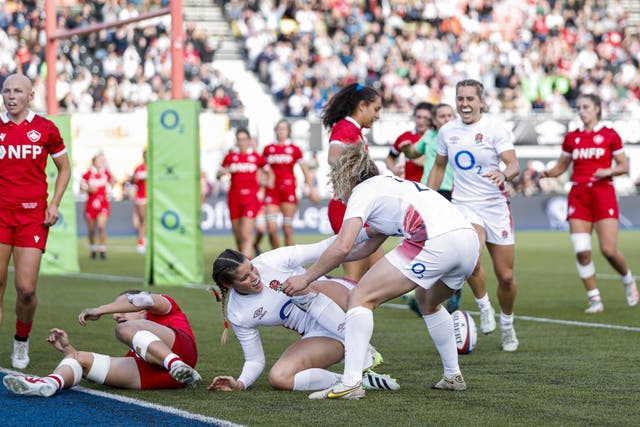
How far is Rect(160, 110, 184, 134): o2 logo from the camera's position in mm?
16484

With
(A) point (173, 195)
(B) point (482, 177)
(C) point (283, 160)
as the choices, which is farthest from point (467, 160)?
(C) point (283, 160)

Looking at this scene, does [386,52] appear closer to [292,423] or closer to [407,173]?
[407,173]

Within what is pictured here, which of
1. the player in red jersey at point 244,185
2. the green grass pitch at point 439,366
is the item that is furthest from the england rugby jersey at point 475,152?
the player in red jersey at point 244,185

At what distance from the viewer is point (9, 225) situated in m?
8.74

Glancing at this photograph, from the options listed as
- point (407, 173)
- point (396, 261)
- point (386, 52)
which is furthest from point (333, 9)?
point (396, 261)

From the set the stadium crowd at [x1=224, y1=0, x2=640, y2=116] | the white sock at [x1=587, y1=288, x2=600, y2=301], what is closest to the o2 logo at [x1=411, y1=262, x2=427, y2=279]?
the white sock at [x1=587, y1=288, x2=600, y2=301]

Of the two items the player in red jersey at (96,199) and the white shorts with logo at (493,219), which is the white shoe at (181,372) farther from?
the player in red jersey at (96,199)

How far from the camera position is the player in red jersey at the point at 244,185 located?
19125 mm

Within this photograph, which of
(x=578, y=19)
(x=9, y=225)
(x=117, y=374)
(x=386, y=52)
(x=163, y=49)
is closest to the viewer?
(x=117, y=374)

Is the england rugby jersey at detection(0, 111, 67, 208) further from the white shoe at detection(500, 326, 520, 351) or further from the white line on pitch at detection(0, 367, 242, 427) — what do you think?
the white shoe at detection(500, 326, 520, 351)

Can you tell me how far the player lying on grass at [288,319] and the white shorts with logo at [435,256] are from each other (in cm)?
45

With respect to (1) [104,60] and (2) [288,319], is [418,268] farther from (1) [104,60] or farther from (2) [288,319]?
(1) [104,60]

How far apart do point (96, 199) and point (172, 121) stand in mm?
7639

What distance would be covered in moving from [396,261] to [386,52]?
→ 1189 inches
